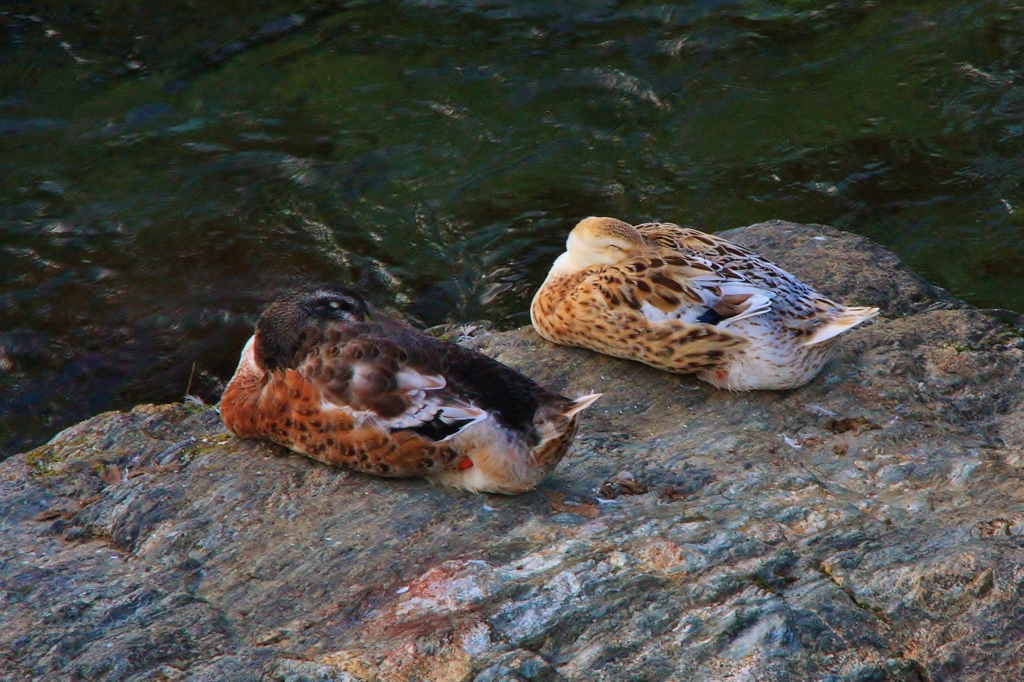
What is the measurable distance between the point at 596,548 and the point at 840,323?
2490 millimetres

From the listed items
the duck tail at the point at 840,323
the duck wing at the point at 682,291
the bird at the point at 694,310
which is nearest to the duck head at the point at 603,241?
the bird at the point at 694,310

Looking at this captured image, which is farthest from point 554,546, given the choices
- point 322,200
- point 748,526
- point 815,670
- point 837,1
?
point 837,1

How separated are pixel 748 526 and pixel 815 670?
2.69 feet

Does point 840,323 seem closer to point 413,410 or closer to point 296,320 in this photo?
point 413,410

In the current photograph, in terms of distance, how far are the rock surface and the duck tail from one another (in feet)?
1.00

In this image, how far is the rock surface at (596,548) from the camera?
3.90 metres

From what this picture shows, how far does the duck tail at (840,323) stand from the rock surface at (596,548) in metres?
0.30

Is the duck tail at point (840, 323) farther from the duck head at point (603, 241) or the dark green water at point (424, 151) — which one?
the dark green water at point (424, 151)

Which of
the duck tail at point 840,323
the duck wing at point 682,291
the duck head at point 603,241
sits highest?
the duck head at point 603,241

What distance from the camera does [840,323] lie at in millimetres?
6086

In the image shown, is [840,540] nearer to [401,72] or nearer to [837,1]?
[401,72]

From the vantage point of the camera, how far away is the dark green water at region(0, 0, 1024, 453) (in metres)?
9.00

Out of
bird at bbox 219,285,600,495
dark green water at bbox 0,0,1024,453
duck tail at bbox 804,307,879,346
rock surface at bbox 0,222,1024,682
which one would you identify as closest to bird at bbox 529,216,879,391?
duck tail at bbox 804,307,879,346

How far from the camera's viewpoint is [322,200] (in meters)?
10.1
